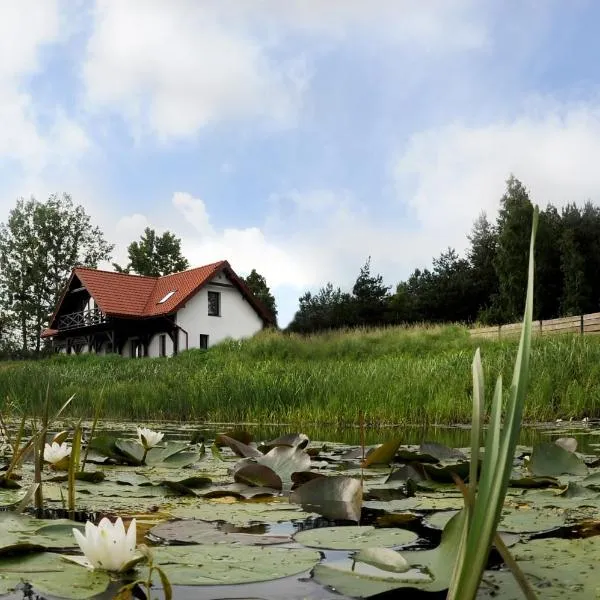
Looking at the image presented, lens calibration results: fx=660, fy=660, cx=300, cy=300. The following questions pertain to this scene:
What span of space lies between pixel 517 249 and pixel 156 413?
25978 mm

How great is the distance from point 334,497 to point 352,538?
0.93 feet

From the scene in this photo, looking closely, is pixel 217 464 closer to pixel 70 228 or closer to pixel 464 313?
pixel 464 313

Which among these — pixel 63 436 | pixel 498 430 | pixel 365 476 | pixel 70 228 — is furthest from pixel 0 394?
pixel 70 228

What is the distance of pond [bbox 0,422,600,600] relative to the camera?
101 centimetres

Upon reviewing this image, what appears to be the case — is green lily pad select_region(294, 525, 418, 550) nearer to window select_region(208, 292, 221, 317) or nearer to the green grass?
the green grass

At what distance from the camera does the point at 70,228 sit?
3947 centimetres

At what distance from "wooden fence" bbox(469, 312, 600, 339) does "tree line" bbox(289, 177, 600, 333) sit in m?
7.95

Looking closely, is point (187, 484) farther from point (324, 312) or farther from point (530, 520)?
A: point (324, 312)

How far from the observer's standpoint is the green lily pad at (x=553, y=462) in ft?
7.69

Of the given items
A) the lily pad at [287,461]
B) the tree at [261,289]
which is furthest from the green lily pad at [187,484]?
the tree at [261,289]

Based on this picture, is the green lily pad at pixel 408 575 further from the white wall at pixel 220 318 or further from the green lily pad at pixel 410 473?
the white wall at pixel 220 318

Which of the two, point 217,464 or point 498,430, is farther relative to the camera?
point 217,464

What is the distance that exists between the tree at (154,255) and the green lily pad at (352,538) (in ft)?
138

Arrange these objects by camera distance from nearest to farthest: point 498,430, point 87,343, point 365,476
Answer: point 498,430
point 365,476
point 87,343
